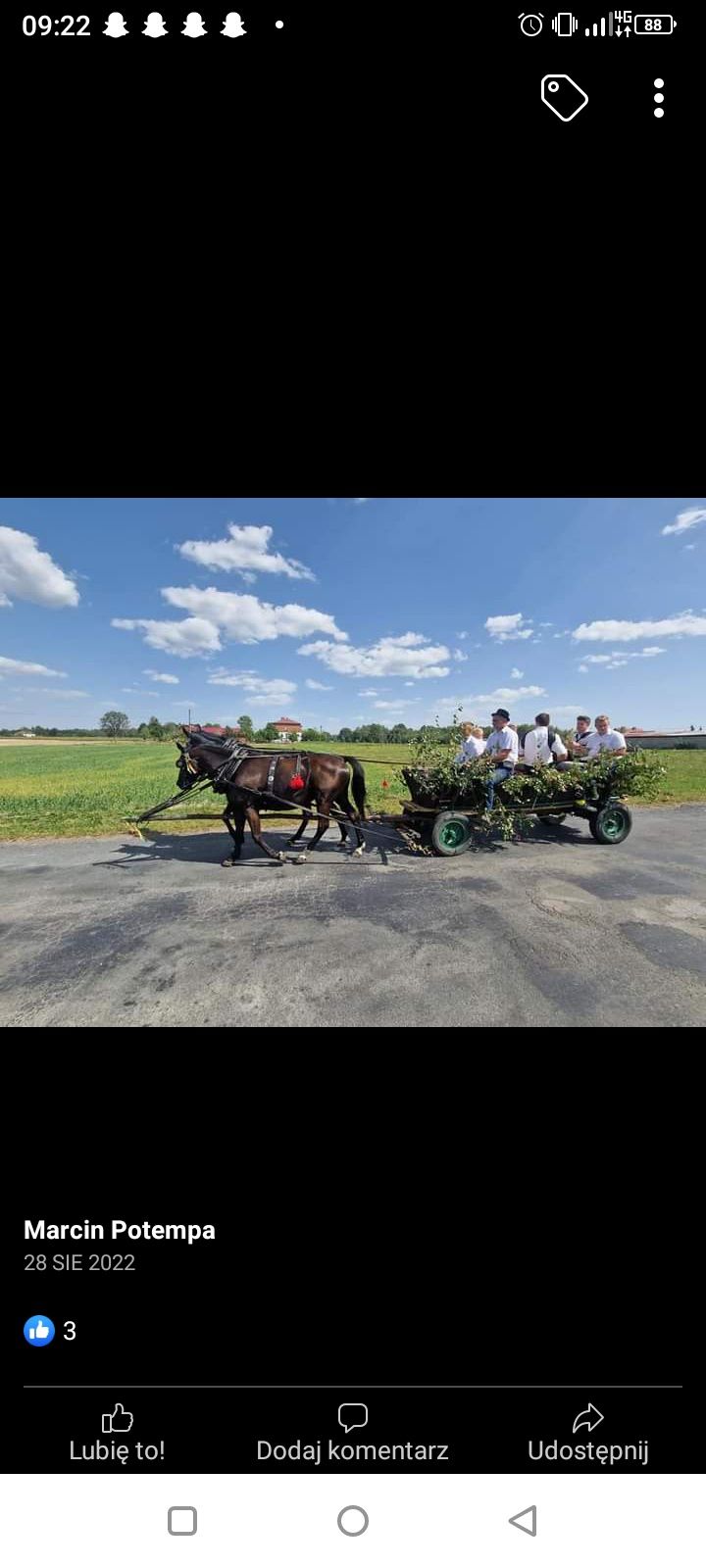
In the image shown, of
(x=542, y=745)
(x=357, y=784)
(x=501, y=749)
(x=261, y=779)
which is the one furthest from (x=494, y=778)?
(x=261, y=779)

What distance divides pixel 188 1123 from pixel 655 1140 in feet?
4.09

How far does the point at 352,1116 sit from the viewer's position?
112cm

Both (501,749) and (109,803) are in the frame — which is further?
(109,803)

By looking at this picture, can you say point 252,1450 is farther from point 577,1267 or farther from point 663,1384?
point 663,1384

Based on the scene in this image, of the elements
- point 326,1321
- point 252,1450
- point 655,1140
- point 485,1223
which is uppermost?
point 655,1140

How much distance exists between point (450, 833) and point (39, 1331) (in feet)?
15.4

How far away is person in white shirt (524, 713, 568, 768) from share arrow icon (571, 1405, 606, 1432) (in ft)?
16.8

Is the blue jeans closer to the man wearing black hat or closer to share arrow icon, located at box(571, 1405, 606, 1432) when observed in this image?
the man wearing black hat

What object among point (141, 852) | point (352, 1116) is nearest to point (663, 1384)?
point (352, 1116)

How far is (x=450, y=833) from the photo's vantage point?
17.0 feet

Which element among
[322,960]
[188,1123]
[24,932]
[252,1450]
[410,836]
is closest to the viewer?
[252,1450]
